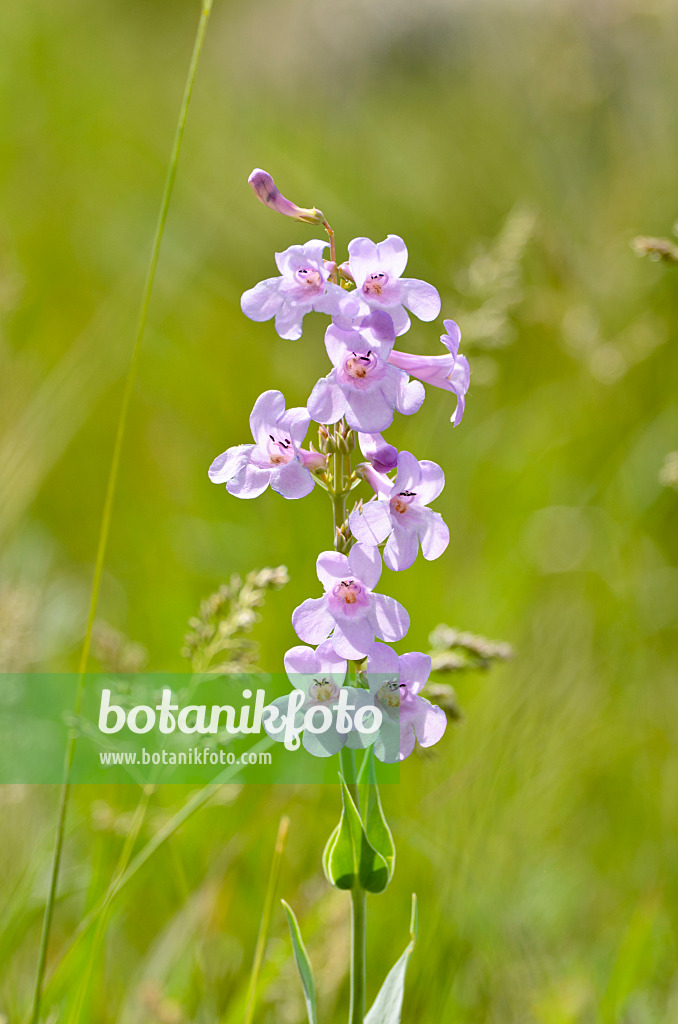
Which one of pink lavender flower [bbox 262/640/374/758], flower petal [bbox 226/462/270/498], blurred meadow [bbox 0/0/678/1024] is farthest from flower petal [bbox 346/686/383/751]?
blurred meadow [bbox 0/0/678/1024]

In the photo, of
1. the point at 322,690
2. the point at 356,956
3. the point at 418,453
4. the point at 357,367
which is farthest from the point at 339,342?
the point at 418,453

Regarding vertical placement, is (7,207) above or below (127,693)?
above

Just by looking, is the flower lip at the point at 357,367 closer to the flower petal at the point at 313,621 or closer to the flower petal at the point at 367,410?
the flower petal at the point at 367,410

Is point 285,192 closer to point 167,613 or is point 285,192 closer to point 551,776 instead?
point 167,613

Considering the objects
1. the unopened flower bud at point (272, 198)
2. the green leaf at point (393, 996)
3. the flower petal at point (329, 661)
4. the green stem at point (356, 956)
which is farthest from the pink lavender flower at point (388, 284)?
the green leaf at point (393, 996)

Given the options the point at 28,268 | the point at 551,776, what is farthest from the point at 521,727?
the point at 28,268

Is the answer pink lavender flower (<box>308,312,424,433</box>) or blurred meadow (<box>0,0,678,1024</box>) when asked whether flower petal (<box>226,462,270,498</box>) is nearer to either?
pink lavender flower (<box>308,312,424,433</box>)

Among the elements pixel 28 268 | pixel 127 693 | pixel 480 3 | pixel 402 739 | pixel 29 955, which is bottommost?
pixel 29 955
